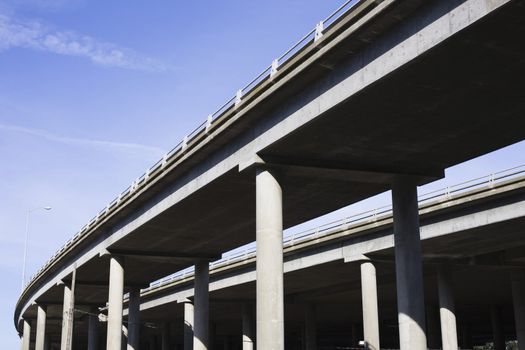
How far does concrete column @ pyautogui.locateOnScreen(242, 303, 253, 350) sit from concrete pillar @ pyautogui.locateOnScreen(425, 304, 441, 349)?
18481mm

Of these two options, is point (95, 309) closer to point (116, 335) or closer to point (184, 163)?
point (116, 335)

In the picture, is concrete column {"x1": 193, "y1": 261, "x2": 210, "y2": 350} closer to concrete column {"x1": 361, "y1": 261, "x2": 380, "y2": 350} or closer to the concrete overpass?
the concrete overpass

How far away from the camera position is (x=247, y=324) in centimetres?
7875

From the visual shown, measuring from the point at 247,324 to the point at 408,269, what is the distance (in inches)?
1929

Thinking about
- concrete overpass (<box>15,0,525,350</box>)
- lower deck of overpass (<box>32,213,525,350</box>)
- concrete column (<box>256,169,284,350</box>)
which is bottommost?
concrete column (<box>256,169,284,350</box>)

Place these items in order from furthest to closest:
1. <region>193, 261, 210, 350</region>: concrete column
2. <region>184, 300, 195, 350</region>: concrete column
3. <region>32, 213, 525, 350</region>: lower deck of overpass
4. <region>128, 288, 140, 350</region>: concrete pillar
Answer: <region>184, 300, 195, 350</region>: concrete column < <region>128, 288, 140, 350</region>: concrete pillar < <region>193, 261, 210, 350</region>: concrete column < <region>32, 213, 525, 350</region>: lower deck of overpass

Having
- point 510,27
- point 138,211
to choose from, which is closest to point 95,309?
point 138,211

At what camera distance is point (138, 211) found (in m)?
44.6

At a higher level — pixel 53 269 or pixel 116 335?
pixel 53 269

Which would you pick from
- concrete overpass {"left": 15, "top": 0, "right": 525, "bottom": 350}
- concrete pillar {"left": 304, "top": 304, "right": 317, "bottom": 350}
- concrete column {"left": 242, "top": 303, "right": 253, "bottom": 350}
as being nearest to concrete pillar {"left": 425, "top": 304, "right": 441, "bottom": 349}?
concrete pillar {"left": 304, "top": 304, "right": 317, "bottom": 350}

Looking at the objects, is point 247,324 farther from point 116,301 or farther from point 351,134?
point 351,134

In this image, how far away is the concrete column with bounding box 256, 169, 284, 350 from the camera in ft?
93.1

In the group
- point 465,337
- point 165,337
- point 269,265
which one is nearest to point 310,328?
point 465,337

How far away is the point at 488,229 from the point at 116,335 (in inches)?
1022
